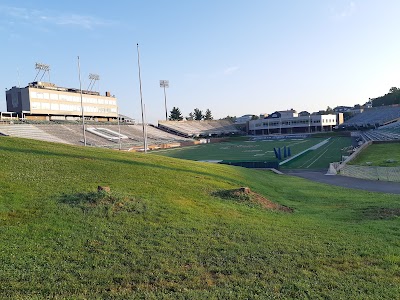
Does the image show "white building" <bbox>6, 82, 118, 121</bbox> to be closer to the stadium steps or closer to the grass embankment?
the stadium steps

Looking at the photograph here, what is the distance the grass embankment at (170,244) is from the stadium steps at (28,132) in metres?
53.7

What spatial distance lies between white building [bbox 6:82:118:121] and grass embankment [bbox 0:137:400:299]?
238 ft

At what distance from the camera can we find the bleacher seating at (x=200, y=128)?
108 metres

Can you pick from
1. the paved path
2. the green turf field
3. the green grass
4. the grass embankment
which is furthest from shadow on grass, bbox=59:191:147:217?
the green turf field

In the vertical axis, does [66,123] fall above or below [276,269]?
above

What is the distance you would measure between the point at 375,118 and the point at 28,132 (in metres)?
105

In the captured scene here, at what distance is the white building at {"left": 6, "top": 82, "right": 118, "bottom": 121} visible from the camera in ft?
259

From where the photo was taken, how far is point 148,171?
53.4ft

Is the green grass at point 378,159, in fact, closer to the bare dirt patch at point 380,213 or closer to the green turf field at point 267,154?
the green turf field at point 267,154

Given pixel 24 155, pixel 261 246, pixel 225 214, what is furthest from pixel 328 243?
pixel 24 155

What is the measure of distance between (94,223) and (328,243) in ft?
20.1

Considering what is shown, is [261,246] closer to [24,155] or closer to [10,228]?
[10,228]

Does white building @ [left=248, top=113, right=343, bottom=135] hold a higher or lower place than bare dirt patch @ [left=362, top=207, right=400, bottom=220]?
higher

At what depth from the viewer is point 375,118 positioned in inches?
4636
